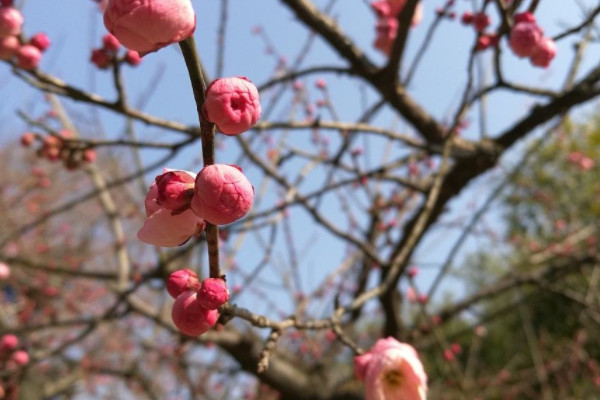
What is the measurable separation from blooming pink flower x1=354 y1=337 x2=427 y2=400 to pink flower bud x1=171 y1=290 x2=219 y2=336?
303mm

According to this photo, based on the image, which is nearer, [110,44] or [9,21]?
[9,21]

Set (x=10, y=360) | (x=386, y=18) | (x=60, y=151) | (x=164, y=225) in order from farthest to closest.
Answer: (x=10, y=360), (x=386, y=18), (x=60, y=151), (x=164, y=225)

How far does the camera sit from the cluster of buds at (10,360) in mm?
1790

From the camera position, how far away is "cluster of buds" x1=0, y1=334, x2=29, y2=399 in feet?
5.87

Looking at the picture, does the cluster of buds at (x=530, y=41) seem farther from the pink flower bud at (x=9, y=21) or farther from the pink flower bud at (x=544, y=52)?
the pink flower bud at (x=9, y=21)

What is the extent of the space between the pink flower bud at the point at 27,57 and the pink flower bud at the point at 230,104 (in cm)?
87

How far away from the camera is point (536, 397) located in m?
4.98

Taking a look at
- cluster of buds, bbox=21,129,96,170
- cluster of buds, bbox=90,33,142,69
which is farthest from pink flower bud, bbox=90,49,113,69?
cluster of buds, bbox=21,129,96,170

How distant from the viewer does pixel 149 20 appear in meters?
0.40

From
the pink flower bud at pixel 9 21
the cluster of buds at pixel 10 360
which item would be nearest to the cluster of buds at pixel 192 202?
the pink flower bud at pixel 9 21

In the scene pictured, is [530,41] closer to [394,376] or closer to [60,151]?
[394,376]

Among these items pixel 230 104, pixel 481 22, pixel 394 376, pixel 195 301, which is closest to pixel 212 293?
pixel 195 301

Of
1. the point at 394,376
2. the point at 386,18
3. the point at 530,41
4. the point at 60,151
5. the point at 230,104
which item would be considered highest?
the point at 386,18

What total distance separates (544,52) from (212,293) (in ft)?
3.05
